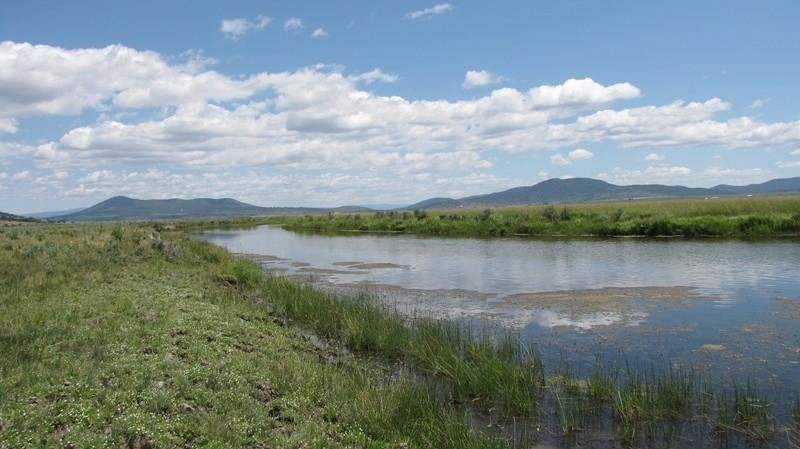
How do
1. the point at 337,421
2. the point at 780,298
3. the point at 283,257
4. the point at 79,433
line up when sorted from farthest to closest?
the point at 283,257, the point at 780,298, the point at 337,421, the point at 79,433

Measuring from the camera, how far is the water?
1305cm

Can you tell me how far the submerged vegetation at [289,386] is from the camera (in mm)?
7527

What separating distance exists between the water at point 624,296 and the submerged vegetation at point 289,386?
1968 millimetres

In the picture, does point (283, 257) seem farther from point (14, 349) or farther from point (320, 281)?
point (14, 349)

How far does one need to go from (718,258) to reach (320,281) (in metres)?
21.3

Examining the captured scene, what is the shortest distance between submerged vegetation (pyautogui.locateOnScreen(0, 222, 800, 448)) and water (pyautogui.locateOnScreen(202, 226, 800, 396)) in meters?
1.97

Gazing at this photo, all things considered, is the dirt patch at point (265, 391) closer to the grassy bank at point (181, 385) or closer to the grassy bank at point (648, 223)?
the grassy bank at point (181, 385)

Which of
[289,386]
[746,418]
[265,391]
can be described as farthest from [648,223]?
[265,391]

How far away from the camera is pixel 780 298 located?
63.2 ft

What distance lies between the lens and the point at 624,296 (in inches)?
820

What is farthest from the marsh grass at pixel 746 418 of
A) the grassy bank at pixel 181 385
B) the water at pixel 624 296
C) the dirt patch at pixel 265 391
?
the dirt patch at pixel 265 391

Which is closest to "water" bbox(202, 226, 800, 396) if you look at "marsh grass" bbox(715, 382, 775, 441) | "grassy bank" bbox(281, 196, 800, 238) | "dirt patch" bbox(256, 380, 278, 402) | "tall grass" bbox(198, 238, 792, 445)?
"tall grass" bbox(198, 238, 792, 445)

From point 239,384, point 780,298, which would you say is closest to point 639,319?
point 780,298

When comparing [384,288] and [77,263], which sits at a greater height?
[77,263]
